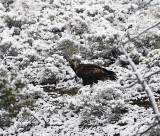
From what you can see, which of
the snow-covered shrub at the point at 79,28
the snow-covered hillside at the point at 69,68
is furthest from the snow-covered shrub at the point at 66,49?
the snow-covered shrub at the point at 79,28

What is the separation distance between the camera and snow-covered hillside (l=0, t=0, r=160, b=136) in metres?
5.79

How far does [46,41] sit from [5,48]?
178 centimetres

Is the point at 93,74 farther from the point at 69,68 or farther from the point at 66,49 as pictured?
the point at 66,49

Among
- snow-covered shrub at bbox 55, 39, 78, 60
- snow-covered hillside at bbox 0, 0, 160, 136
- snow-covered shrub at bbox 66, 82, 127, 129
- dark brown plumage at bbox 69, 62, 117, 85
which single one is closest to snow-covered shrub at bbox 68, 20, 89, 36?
snow-covered hillside at bbox 0, 0, 160, 136

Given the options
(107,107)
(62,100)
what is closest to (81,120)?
(107,107)

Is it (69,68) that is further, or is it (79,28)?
(79,28)

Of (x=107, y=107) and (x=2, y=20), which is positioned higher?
(x=2, y=20)

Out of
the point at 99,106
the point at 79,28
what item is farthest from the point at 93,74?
the point at 79,28

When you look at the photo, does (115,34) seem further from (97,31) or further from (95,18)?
(95,18)

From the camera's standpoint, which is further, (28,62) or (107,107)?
(28,62)

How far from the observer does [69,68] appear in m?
9.00

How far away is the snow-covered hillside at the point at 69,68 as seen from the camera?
5793 mm

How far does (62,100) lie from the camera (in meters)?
7.14

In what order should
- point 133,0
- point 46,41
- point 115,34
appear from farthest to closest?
point 133,0
point 46,41
point 115,34
